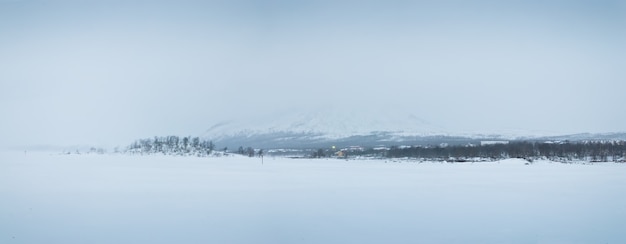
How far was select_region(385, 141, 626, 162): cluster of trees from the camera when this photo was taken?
91.8 metres

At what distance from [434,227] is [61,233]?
675 centimetres

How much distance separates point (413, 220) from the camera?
40.7 ft

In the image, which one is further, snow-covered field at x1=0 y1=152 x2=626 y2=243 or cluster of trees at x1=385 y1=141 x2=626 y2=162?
cluster of trees at x1=385 y1=141 x2=626 y2=162

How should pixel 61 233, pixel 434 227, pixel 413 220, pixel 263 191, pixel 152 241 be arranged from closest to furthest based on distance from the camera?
pixel 152 241 → pixel 61 233 → pixel 434 227 → pixel 413 220 → pixel 263 191

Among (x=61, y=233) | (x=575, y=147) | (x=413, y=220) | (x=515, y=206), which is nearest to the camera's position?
(x=61, y=233)

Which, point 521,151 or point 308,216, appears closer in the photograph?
point 308,216

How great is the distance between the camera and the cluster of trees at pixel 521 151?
91.8 m

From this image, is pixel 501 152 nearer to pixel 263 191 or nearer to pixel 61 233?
pixel 263 191

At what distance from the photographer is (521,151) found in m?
102

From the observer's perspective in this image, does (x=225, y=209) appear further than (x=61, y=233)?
Yes

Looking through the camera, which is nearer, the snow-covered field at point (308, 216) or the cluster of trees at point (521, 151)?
the snow-covered field at point (308, 216)

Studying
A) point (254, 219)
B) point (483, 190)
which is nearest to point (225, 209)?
point (254, 219)

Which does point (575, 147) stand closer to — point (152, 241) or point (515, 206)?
point (515, 206)

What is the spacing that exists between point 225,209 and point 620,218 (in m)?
8.79
